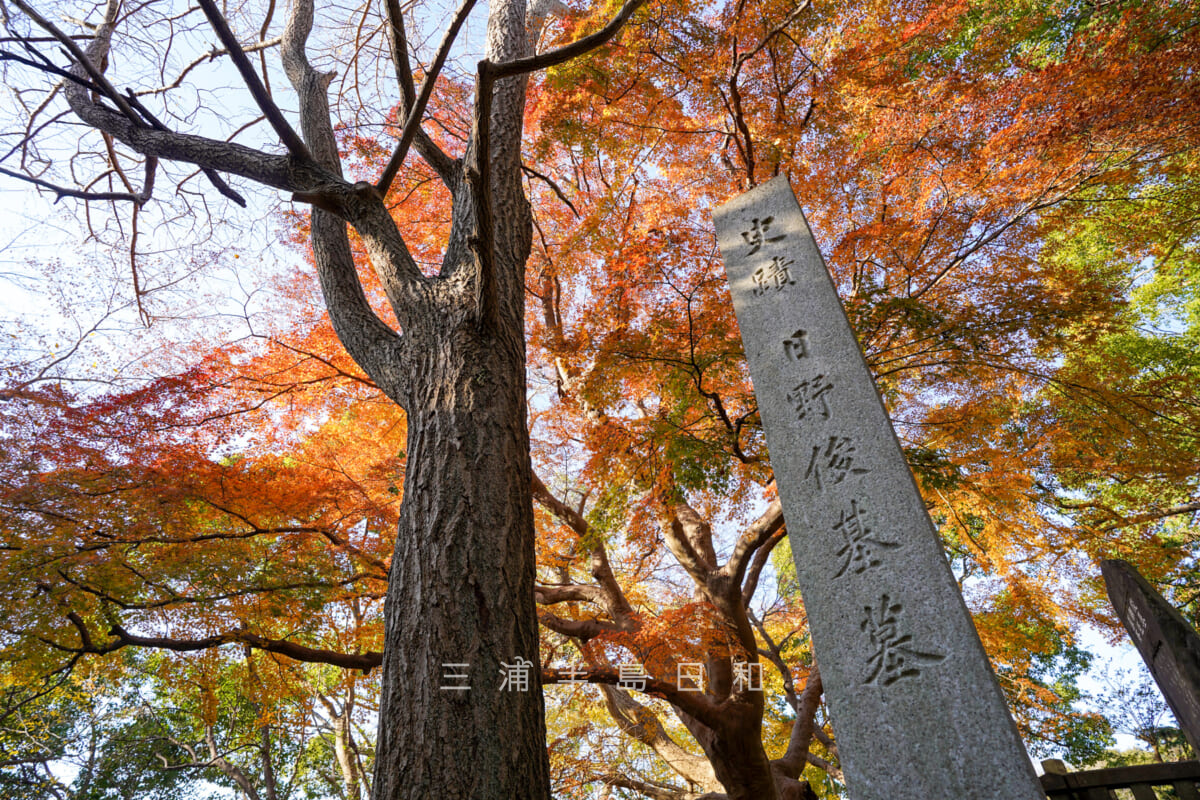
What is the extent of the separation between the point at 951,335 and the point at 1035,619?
6428mm

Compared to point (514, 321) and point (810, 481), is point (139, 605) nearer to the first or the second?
point (514, 321)

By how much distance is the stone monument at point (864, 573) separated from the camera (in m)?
1.97

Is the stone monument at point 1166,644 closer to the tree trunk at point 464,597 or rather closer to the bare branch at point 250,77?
the tree trunk at point 464,597

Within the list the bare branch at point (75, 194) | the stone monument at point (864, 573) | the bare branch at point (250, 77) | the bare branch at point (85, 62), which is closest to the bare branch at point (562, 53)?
the bare branch at point (250, 77)

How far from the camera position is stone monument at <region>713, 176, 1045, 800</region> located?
1.97 metres

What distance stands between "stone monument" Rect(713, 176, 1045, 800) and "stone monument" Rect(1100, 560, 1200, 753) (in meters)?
1.15

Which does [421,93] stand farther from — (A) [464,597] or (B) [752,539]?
(B) [752,539]

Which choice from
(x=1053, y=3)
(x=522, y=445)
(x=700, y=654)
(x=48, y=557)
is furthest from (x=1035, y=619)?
(x=48, y=557)

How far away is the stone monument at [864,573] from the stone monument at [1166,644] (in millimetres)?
1155

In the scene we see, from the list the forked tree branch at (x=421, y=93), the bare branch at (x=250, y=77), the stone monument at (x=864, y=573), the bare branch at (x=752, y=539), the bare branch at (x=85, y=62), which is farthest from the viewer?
the bare branch at (x=752, y=539)

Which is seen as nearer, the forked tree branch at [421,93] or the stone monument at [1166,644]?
the stone monument at [1166,644]

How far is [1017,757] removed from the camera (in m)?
1.87

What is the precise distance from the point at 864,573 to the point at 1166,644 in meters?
1.43

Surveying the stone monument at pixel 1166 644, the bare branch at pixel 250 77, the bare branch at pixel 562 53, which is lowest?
the stone monument at pixel 1166 644
